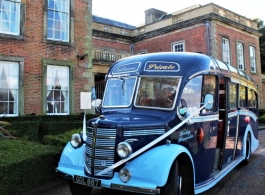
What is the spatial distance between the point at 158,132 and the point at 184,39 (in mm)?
19527

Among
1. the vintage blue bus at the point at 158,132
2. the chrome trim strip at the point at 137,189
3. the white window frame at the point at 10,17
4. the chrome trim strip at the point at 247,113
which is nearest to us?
the chrome trim strip at the point at 137,189

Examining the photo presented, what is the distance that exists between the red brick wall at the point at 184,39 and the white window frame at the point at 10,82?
47.9ft

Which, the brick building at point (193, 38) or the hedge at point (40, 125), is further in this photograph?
the brick building at point (193, 38)

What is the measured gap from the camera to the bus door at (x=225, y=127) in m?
5.64

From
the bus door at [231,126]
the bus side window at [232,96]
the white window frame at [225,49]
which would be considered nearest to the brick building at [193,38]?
the white window frame at [225,49]

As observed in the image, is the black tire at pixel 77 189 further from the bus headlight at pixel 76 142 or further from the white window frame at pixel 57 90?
the white window frame at pixel 57 90

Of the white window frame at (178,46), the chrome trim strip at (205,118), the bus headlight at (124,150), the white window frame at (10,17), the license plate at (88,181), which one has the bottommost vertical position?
the license plate at (88,181)

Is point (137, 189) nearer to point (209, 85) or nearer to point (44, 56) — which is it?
point (209, 85)

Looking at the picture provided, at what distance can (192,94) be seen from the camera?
15.3 ft

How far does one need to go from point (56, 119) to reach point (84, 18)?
5.70 metres

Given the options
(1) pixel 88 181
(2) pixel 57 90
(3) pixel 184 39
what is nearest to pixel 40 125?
(2) pixel 57 90

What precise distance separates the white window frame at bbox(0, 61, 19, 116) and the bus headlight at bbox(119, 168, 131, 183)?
29.6ft

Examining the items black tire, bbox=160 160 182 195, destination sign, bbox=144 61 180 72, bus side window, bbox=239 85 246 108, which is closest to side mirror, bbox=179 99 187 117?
destination sign, bbox=144 61 180 72

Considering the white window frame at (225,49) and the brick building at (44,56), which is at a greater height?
the white window frame at (225,49)
